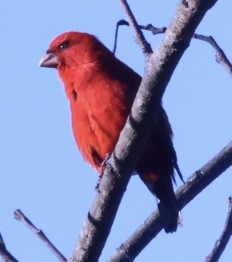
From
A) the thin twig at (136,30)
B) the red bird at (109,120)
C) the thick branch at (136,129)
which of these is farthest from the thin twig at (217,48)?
the red bird at (109,120)

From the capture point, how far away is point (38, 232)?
3867mm

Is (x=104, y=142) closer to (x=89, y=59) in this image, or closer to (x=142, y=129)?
(x=89, y=59)

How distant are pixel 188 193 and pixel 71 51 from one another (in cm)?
248

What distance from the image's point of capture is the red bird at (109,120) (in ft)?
18.0

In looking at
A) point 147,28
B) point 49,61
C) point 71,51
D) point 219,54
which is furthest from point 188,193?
point 49,61

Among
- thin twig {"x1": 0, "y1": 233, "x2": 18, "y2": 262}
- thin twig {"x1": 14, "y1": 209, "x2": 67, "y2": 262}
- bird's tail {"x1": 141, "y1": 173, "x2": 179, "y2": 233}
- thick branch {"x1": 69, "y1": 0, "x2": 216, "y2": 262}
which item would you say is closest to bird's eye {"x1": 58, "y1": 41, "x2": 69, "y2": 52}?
bird's tail {"x1": 141, "y1": 173, "x2": 179, "y2": 233}

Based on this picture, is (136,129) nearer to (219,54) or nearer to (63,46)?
(219,54)

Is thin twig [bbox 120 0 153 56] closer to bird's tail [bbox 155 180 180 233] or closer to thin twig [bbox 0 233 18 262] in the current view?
thin twig [bbox 0 233 18 262]

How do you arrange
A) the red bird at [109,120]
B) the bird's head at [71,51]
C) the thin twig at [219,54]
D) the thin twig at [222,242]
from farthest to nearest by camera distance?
1. the bird's head at [71,51]
2. the red bird at [109,120]
3. the thin twig at [219,54]
4. the thin twig at [222,242]

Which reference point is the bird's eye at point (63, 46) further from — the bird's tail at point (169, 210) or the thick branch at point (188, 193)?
the thick branch at point (188, 193)

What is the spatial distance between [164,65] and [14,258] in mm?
1135

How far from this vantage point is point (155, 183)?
5.70 meters

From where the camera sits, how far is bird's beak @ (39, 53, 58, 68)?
6.61m

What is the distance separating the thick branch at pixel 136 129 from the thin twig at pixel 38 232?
0.08 meters
